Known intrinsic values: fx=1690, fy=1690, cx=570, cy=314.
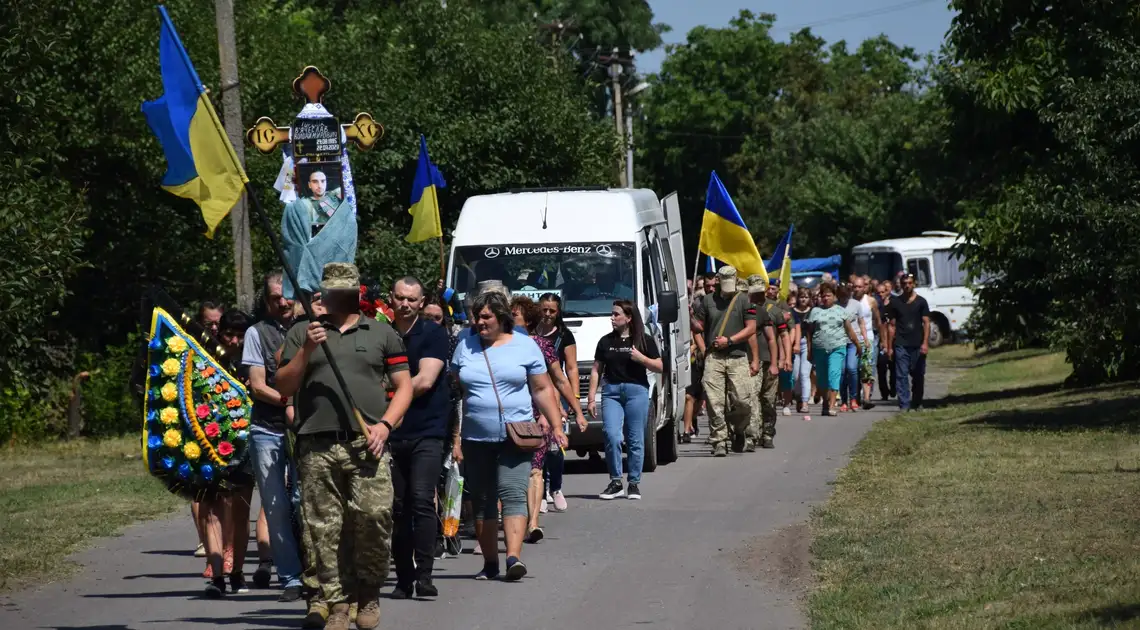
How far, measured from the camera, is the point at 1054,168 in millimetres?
21047

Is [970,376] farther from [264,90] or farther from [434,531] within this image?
[434,531]

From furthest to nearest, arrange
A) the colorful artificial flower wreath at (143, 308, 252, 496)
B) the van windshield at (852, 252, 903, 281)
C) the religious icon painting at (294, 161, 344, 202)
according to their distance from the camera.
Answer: the van windshield at (852, 252, 903, 281), the religious icon painting at (294, 161, 344, 202), the colorful artificial flower wreath at (143, 308, 252, 496)

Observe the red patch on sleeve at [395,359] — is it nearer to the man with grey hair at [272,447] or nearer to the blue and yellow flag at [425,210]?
the man with grey hair at [272,447]

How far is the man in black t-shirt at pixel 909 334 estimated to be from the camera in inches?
891

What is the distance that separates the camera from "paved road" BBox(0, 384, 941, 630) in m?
8.84

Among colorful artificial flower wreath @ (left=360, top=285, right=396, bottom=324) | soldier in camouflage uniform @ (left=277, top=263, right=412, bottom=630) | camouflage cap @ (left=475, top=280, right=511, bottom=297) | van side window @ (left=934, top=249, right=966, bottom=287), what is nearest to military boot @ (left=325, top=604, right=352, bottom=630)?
soldier in camouflage uniform @ (left=277, top=263, right=412, bottom=630)

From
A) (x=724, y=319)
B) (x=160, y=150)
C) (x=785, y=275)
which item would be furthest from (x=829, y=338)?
(x=160, y=150)

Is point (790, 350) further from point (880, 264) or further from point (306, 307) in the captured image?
point (880, 264)

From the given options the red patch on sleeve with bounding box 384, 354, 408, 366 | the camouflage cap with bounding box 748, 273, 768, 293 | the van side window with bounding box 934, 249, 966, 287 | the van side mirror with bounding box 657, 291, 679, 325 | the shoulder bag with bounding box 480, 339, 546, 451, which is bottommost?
the shoulder bag with bounding box 480, 339, 546, 451

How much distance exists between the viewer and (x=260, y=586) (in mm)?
10070

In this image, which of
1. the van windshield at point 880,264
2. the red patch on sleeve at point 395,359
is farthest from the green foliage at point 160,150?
the van windshield at point 880,264

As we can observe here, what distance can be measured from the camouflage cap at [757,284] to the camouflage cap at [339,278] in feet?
35.4

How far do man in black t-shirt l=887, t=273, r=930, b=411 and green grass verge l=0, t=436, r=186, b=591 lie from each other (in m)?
10.1

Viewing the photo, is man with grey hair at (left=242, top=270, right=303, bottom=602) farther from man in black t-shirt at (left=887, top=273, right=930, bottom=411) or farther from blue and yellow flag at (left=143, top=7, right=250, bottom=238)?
man in black t-shirt at (left=887, top=273, right=930, bottom=411)
